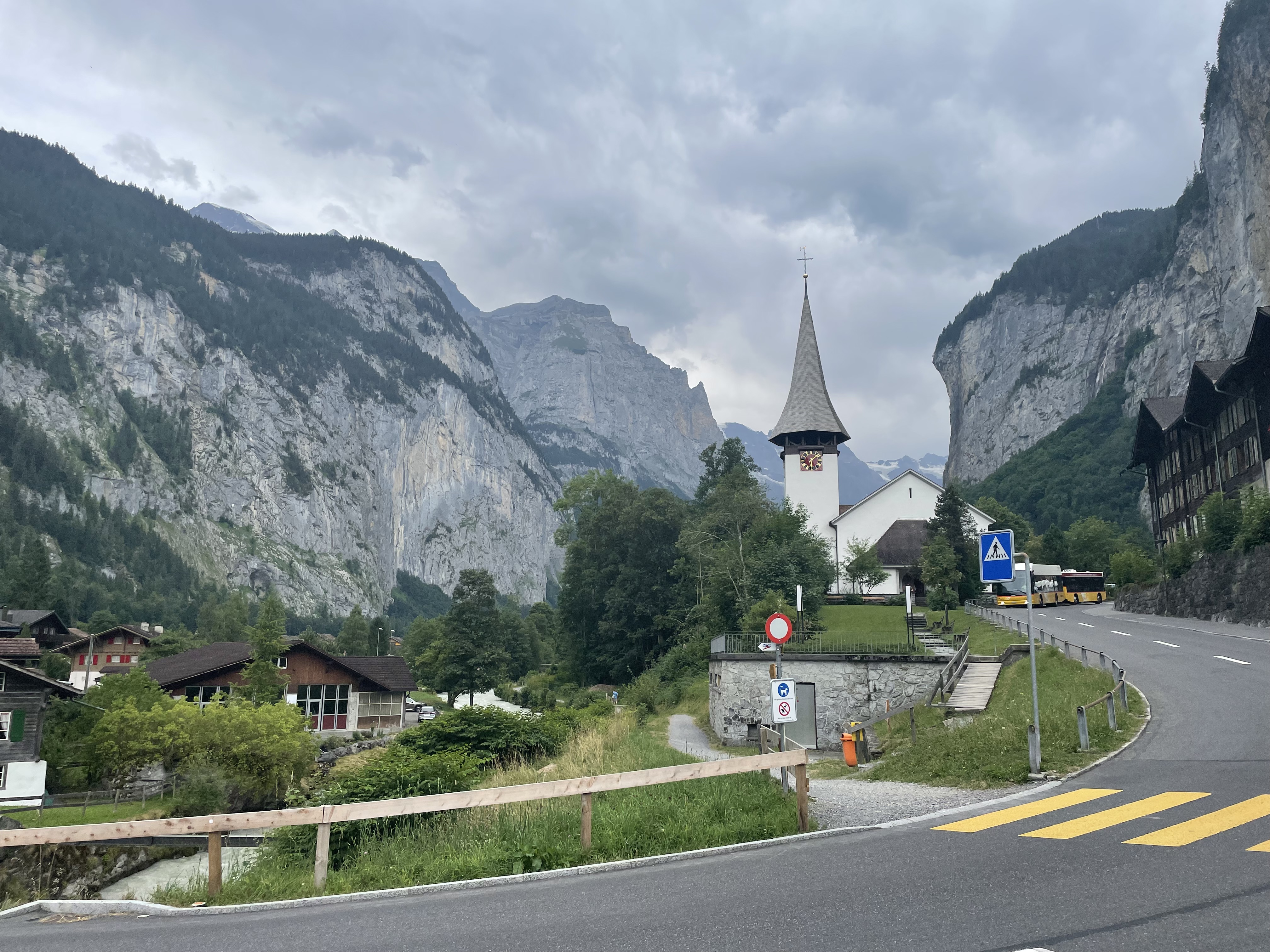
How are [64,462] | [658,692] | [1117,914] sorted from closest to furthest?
[1117,914] → [658,692] → [64,462]

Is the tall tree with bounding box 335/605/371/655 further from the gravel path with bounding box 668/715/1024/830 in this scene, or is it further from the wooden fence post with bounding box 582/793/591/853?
the wooden fence post with bounding box 582/793/591/853

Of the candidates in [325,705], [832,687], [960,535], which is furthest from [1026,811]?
[325,705]

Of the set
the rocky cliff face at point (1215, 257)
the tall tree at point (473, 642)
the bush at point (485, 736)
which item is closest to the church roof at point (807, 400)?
the tall tree at point (473, 642)

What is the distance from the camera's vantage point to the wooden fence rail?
29.2ft

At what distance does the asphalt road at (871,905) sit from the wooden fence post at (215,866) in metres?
0.80

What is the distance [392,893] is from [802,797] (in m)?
4.54

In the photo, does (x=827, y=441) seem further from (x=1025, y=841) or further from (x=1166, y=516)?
(x=1025, y=841)

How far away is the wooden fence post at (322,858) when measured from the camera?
29.3 feet

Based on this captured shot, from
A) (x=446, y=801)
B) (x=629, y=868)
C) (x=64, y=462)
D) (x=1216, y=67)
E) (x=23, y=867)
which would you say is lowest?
(x=23, y=867)

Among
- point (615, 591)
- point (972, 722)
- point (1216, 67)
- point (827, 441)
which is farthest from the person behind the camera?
point (1216, 67)

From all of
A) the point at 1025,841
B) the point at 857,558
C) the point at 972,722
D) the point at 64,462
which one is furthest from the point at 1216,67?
the point at 64,462

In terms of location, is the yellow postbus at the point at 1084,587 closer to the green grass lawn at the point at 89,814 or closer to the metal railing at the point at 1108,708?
the metal railing at the point at 1108,708

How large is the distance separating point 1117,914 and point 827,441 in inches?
2788

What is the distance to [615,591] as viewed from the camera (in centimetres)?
6062
